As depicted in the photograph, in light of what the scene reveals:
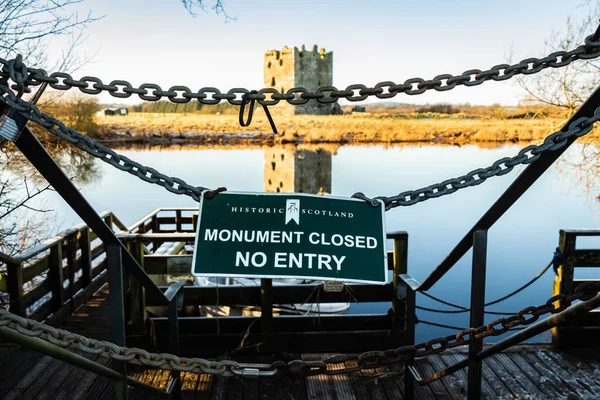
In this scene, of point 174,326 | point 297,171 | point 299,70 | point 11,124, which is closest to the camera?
point 11,124

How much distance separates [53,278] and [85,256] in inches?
38.6

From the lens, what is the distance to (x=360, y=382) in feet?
12.0

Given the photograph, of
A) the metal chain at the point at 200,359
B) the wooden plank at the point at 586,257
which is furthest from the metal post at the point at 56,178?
the wooden plank at the point at 586,257

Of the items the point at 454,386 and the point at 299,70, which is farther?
the point at 299,70

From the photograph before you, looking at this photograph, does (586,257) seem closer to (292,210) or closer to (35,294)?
(292,210)

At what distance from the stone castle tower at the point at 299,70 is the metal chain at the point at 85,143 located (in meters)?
61.6

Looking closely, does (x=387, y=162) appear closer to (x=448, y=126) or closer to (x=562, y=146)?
(x=448, y=126)

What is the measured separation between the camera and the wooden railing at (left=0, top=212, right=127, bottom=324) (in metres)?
4.41

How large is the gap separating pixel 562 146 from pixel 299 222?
3.65ft

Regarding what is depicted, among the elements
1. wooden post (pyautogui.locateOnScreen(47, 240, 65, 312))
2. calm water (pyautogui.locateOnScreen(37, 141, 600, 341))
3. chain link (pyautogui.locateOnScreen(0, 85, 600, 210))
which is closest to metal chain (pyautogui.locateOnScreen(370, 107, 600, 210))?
chain link (pyautogui.locateOnScreen(0, 85, 600, 210))

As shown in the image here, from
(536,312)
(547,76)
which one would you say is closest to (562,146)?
(536,312)

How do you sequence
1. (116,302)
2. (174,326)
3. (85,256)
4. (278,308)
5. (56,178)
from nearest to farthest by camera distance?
(56,178) → (116,302) → (174,326) → (85,256) → (278,308)

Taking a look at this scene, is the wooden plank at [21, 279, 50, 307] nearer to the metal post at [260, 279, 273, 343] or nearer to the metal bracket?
the metal post at [260, 279, 273, 343]

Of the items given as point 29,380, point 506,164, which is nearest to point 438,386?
point 506,164
